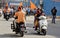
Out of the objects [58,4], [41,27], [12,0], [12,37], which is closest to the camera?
[12,37]

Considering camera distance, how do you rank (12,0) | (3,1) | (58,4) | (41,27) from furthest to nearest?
(3,1) < (12,0) < (58,4) < (41,27)

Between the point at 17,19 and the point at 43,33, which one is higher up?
the point at 17,19

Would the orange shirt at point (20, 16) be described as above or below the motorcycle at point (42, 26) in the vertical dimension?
above

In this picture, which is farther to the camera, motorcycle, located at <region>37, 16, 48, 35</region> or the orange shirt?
motorcycle, located at <region>37, 16, 48, 35</region>

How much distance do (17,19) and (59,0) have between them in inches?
1165

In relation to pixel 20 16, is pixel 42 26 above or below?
below

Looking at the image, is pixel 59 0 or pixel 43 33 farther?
pixel 59 0

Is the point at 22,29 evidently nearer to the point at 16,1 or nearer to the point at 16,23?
the point at 16,23

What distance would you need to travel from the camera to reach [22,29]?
601 inches

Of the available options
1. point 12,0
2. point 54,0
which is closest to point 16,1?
point 12,0

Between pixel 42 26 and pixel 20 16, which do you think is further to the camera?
pixel 42 26

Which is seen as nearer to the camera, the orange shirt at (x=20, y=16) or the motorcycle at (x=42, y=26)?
the orange shirt at (x=20, y=16)

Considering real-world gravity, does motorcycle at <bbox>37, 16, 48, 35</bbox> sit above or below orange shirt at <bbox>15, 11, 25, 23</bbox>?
below

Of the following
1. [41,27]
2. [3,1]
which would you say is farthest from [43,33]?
[3,1]
